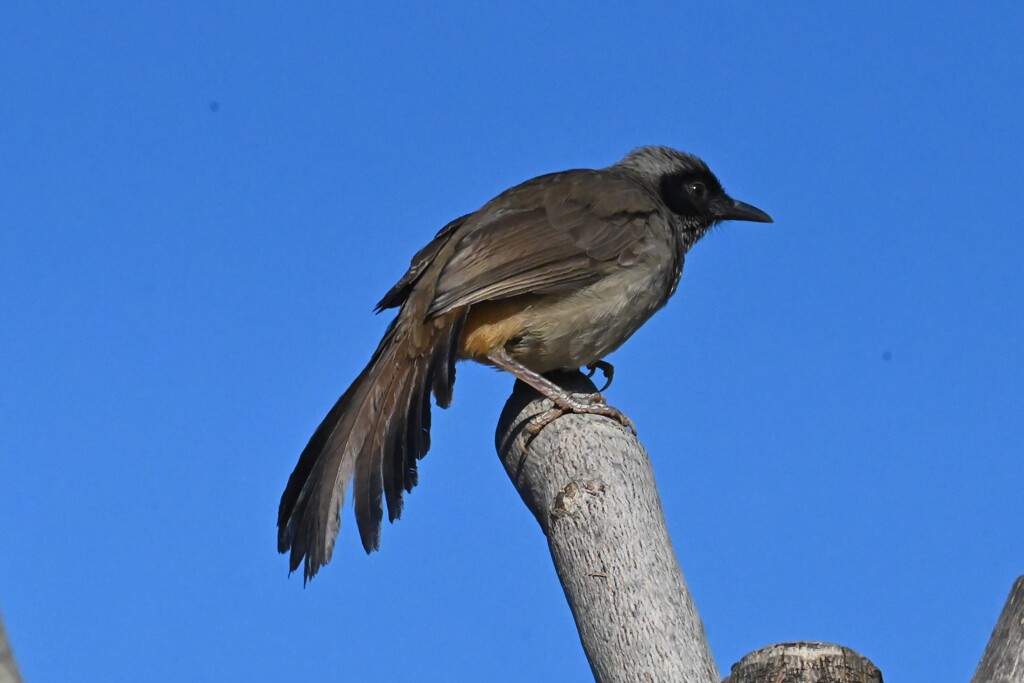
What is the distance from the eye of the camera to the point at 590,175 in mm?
6652

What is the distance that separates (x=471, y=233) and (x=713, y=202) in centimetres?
191

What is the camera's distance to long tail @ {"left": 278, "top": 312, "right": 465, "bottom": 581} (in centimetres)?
470

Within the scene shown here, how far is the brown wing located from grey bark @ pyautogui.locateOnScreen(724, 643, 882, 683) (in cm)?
282

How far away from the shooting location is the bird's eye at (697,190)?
7328 mm

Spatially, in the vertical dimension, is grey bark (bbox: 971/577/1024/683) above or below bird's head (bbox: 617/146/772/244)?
below

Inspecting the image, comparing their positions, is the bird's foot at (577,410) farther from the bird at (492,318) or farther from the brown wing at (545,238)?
the brown wing at (545,238)

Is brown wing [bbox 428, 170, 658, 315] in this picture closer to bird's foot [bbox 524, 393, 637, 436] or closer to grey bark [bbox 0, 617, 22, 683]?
bird's foot [bbox 524, 393, 637, 436]

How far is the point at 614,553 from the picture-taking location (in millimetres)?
3760

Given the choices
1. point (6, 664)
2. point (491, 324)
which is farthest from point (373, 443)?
point (6, 664)

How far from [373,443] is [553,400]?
2.43 ft

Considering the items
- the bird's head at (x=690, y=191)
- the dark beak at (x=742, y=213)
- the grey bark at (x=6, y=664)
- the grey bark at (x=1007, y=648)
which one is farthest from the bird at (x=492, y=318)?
the grey bark at (x=6, y=664)

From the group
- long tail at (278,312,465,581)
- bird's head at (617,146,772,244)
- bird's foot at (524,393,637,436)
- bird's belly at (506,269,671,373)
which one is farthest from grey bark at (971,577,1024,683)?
bird's head at (617,146,772,244)

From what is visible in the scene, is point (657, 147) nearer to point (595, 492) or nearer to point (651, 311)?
point (651, 311)

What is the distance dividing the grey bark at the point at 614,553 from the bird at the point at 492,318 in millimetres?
544
